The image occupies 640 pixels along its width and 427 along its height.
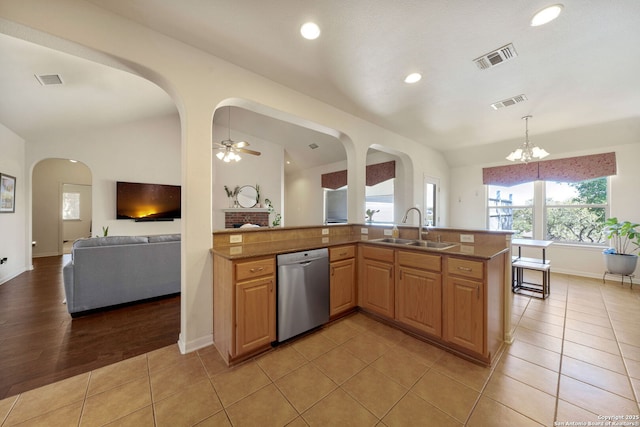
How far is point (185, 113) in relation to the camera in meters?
2.03

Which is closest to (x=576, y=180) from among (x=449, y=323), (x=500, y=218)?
(x=500, y=218)

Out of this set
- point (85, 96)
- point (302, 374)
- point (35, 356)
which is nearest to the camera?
point (302, 374)

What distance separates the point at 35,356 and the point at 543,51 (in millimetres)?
5161

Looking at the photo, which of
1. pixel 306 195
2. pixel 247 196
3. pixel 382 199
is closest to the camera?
pixel 382 199

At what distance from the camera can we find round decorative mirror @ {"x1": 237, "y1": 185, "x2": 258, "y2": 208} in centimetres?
608

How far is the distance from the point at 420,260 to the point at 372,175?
395cm

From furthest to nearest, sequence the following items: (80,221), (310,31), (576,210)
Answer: (80,221) → (576,210) → (310,31)

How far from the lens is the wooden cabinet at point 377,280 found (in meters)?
2.49

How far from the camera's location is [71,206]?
8016mm

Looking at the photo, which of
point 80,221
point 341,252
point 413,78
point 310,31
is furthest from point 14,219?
point 413,78

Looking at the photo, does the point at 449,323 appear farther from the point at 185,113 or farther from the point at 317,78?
the point at 185,113

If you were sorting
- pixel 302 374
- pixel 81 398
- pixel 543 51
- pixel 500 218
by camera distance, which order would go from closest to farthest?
pixel 81 398
pixel 302 374
pixel 543 51
pixel 500 218

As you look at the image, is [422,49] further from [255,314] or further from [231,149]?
[231,149]

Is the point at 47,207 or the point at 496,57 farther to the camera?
the point at 47,207
